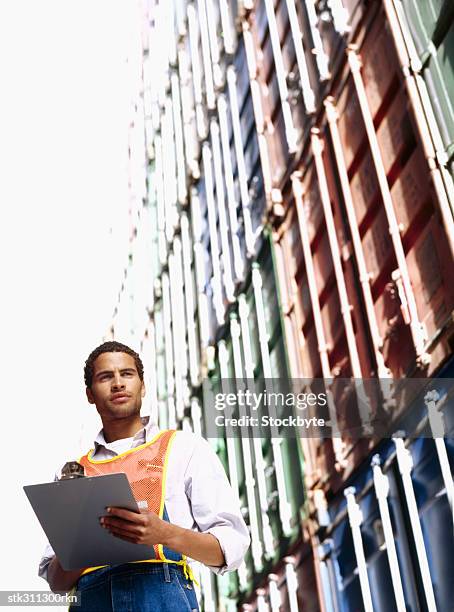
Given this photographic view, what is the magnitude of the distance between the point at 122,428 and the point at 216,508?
378 mm

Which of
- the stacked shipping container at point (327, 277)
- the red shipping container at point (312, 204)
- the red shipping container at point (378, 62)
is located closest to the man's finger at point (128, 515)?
the stacked shipping container at point (327, 277)

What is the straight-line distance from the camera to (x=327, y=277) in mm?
9586

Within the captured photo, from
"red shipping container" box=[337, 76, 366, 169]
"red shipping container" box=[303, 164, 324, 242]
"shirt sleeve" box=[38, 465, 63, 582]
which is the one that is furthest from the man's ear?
"red shipping container" box=[303, 164, 324, 242]

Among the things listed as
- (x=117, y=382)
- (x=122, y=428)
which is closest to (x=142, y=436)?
(x=122, y=428)

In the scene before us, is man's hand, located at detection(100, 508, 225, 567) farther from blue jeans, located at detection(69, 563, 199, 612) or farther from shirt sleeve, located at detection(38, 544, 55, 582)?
shirt sleeve, located at detection(38, 544, 55, 582)

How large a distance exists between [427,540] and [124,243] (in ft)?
47.7

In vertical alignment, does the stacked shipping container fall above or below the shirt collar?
above

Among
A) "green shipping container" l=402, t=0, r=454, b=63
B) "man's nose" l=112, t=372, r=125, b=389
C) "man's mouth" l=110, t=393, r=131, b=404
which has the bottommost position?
"man's mouth" l=110, t=393, r=131, b=404

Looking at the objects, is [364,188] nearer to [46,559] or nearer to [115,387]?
[115,387]

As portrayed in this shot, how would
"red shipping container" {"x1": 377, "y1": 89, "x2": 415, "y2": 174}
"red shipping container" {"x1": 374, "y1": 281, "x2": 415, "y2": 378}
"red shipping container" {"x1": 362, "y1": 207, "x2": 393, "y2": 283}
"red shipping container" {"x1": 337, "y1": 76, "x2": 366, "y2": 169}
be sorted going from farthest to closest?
"red shipping container" {"x1": 337, "y1": 76, "x2": 366, "y2": 169} < "red shipping container" {"x1": 362, "y1": 207, "x2": 393, "y2": 283} < "red shipping container" {"x1": 377, "y1": 89, "x2": 415, "y2": 174} < "red shipping container" {"x1": 374, "y1": 281, "x2": 415, "y2": 378}

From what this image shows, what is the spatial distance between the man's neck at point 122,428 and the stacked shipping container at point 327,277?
3.81 m

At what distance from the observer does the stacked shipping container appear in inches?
272

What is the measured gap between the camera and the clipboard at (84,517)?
7.57 ft

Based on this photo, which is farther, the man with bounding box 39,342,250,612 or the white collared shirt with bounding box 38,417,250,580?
the white collared shirt with bounding box 38,417,250,580
